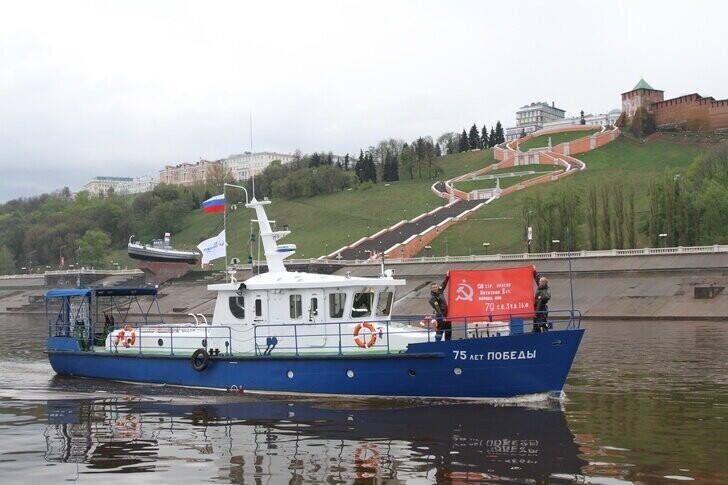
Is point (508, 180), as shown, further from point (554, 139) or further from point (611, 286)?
point (611, 286)

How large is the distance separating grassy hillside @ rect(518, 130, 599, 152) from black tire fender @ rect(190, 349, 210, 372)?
473 ft

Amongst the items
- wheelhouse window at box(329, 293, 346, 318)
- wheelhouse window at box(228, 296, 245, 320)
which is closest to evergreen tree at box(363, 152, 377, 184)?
wheelhouse window at box(228, 296, 245, 320)

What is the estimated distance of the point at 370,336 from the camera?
74.5ft

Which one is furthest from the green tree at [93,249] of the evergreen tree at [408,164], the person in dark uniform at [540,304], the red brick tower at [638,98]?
the person in dark uniform at [540,304]

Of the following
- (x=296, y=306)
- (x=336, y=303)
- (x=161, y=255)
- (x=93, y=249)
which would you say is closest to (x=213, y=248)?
(x=296, y=306)

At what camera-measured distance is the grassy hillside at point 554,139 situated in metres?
164

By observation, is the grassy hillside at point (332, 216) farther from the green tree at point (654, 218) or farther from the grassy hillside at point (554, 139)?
the green tree at point (654, 218)

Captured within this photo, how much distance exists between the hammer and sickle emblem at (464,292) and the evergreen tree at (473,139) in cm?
16595

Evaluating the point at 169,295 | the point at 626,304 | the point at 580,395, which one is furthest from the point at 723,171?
the point at 580,395

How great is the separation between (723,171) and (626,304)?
36.7m

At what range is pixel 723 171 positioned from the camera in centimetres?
8875

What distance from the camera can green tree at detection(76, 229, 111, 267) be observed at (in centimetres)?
12631

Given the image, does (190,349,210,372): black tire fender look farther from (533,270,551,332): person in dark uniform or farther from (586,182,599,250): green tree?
(586,182,599,250): green tree

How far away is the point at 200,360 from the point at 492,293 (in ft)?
29.7
